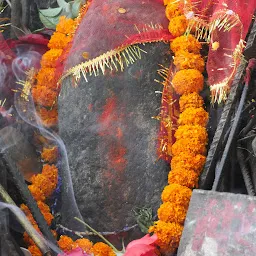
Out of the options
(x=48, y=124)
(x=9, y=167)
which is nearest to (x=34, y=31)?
(x=48, y=124)

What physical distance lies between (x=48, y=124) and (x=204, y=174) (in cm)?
95

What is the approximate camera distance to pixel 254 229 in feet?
7.24

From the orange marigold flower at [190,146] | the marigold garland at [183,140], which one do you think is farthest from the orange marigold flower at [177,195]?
the orange marigold flower at [190,146]

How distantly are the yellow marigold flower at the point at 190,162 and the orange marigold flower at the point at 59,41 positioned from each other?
1.02 m

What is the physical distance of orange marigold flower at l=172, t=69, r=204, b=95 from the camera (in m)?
2.91

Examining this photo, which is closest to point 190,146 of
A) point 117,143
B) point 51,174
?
point 117,143

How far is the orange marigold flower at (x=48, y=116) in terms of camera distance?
3330 mm

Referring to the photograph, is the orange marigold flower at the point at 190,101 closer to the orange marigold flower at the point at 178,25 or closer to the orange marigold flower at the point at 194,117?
the orange marigold flower at the point at 194,117

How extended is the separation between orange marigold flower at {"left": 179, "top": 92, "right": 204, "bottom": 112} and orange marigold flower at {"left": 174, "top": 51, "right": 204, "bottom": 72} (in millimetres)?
135

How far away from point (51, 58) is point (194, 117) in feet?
3.13

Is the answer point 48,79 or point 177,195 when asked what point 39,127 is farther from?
point 177,195

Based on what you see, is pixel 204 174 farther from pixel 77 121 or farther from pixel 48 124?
pixel 48 124

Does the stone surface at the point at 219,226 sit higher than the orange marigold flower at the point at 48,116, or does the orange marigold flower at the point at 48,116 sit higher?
the stone surface at the point at 219,226

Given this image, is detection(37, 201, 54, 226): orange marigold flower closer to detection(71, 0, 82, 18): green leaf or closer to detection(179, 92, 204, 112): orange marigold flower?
detection(179, 92, 204, 112): orange marigold flower
